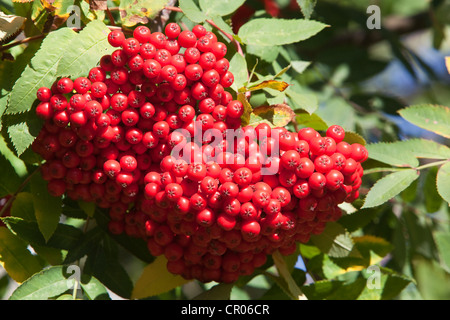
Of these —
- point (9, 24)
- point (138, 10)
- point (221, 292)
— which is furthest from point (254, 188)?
point (9, 24)

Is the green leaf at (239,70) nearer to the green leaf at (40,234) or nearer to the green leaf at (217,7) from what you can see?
the green leaf at (217,7)

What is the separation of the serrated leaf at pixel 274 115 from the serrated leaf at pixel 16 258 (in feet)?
3.02

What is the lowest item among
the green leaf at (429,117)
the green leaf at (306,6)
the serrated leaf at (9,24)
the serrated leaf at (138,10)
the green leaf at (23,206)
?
the green leaf at (429,117)

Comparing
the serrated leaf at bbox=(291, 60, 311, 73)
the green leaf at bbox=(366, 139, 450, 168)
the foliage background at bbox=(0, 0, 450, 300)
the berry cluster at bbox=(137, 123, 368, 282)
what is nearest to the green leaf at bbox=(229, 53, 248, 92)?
the foliage background at bbox=(0, 0, 450, 300)

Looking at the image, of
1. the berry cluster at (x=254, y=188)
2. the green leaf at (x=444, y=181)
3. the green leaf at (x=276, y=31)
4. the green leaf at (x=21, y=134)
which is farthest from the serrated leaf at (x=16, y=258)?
the green leaf at (x=444, y=181)

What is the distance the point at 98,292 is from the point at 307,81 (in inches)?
67.3

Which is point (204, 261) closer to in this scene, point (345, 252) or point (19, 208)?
point (345, 252)

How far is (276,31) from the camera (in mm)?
2094

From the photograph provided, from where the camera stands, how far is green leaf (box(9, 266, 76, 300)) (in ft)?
6.21

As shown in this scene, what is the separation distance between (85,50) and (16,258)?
0.78 m

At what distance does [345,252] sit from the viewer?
6.98ft

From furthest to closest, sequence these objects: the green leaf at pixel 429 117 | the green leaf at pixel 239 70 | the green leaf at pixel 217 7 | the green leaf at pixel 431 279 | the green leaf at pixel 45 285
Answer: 1. the green leaf at pixel 431 279
2. the green leaf at pixel 429 117
3. the green leaf at pixel 217 7
4. the green leaf at pixel 239 70
5. the green leaf at pixel 45 285

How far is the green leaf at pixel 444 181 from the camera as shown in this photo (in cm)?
199

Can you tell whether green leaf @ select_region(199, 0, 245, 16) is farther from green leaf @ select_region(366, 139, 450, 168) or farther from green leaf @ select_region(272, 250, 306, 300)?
green leaf @ select_region(272, 250, 306, 300)
